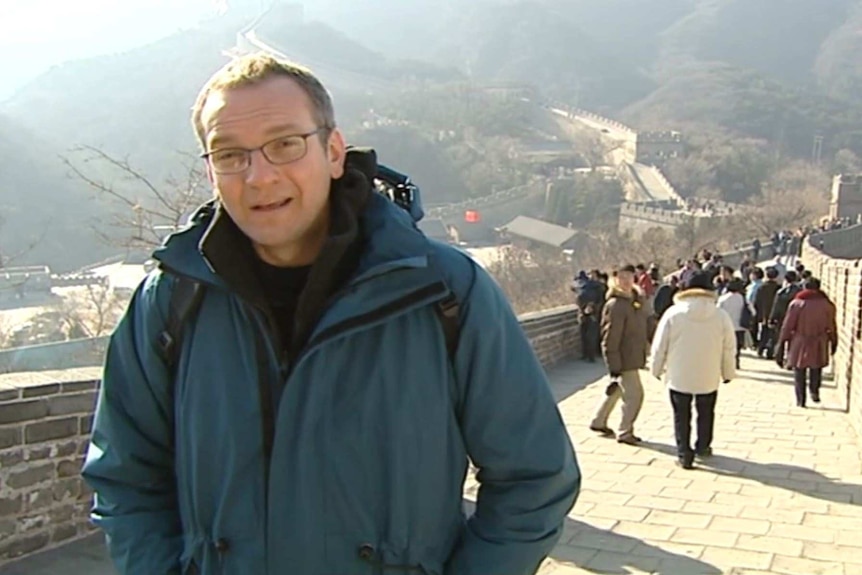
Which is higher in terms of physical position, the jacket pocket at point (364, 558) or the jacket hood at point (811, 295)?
the jacket pocket at point (364, 558)

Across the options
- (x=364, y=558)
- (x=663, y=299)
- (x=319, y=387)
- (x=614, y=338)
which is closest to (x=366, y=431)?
(x=319, y=387)

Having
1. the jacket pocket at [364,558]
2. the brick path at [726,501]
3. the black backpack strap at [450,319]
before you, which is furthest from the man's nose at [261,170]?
the brick path at [726,501]

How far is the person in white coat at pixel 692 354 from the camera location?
271 inches

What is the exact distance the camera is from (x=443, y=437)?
73.3 inches

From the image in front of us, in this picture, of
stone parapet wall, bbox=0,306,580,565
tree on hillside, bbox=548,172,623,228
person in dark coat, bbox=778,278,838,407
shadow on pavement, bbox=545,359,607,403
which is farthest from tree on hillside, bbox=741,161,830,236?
stone parapet wall, bbox=0,306,580,565

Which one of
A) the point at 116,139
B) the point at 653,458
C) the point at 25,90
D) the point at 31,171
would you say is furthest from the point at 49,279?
the point at 25,90

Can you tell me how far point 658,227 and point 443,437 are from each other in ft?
174

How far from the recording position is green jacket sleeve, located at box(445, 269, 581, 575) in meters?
1.86

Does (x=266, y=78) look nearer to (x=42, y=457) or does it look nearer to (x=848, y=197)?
(x=42, y=457)

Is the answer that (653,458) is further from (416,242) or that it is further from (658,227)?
(658,227)

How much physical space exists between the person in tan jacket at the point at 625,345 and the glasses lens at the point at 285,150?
5979mm

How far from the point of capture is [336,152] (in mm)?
1971

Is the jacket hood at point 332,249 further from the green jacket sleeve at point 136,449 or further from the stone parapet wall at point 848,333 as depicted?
the stone parapet wall at point 848,333

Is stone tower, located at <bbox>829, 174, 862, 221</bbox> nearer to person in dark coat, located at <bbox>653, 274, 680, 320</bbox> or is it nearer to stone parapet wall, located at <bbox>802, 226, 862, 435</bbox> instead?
stone parapet wall, located at <bbox>802, 226, 862, 435</bbox>
